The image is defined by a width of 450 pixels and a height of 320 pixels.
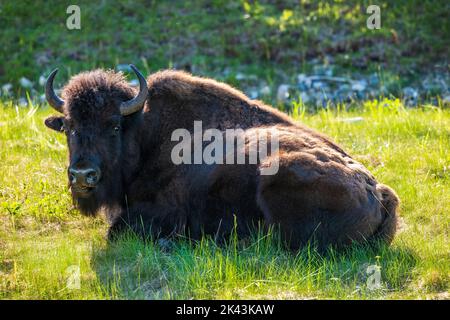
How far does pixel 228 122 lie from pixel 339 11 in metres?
9.85

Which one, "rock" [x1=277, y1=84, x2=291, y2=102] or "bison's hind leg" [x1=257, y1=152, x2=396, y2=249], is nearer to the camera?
"bison's hind leg" [x1=257, y1=152, x2=396, y2=249]

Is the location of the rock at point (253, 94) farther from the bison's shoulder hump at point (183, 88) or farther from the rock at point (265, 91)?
the bison's shoulder hump at point (183, 88)

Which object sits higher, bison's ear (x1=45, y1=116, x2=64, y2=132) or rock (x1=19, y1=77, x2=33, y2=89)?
bison's ear (x1=45, y1=116, x2=64, y2=132)

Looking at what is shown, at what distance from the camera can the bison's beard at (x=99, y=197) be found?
8.20 meters

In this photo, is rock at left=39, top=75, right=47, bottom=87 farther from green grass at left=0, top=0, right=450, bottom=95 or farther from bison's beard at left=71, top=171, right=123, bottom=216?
bison's beard at left=71, top=171, right=123, bottom=216

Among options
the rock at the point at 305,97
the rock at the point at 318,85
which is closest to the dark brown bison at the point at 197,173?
the rock at the point at 305,97

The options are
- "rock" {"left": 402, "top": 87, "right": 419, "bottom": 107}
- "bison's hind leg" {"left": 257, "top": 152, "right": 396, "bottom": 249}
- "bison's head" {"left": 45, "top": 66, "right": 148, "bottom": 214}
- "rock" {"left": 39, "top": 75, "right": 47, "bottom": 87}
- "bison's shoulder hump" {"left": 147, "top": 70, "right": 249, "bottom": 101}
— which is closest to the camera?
"bison's hind leg" {"left": 257, "top": 152, "right": 396, "bottom": 249}

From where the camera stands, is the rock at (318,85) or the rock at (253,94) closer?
the rock at (253,94)

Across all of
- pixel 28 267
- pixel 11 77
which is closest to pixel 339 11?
pixel 11 77

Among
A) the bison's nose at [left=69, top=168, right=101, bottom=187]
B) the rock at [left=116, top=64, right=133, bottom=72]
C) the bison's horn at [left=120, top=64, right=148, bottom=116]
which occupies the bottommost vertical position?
the bison's nose at [left=69, top=168, right=101, bottom=187]

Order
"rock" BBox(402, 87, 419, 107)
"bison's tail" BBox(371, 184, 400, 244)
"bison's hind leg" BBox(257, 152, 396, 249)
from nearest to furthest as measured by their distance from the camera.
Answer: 1. "bison's hind leg" BBox(257, 152, 396, 249)
2. "bison's tail" BBox(371, 184, 400, 244)
3. "rock" BBox(402, 87, 419, 107)

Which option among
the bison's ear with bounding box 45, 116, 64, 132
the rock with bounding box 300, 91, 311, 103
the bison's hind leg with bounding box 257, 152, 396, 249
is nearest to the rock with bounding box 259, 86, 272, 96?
the rock with bounding box 300, 91, 311, 103

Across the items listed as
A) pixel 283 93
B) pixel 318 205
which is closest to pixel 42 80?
pixel 283 93

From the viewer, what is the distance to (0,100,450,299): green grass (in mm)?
6863
